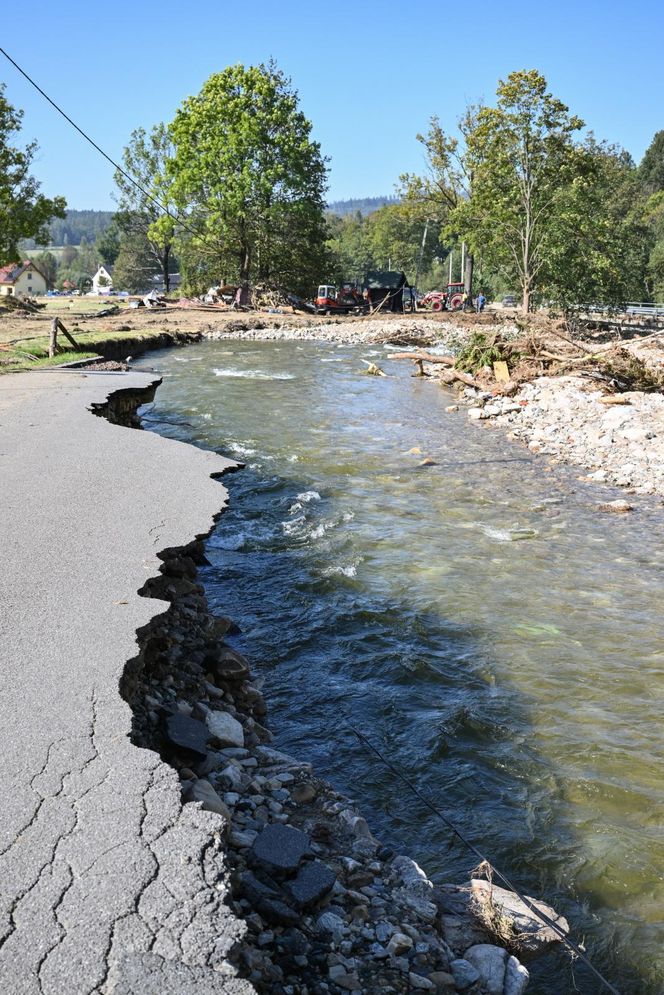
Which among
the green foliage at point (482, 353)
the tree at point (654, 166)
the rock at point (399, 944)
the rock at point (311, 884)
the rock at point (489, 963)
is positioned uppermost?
the tree at point (654, 166)

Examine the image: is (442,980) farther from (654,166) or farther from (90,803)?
(654,166)

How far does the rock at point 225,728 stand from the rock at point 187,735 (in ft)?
0.74

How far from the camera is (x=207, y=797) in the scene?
11.8 feet

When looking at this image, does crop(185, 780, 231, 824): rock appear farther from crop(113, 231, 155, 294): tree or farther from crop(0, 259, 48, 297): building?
crop(0, 259, 48, 297): building

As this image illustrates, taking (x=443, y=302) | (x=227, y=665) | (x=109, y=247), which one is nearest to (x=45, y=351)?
(x=227, y=665)

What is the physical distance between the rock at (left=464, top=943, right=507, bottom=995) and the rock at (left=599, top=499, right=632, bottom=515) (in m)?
A: 7.66

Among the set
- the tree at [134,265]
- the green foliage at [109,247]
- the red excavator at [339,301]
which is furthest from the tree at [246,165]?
the green foliage at [109,247]

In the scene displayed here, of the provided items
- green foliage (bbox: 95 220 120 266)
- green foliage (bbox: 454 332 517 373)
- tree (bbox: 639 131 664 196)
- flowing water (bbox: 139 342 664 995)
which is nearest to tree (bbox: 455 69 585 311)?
green foliage (bbox: 454 332 517 373)

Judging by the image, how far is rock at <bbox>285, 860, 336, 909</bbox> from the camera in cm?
307

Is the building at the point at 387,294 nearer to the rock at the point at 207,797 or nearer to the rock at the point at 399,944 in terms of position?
the rock at the point at 207,797

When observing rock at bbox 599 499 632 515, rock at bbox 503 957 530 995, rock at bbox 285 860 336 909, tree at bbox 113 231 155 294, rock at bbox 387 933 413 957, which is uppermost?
tree at bbox 113 231 155 294

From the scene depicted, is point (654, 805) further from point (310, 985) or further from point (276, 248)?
point (276, 248)

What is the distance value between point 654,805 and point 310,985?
2532mm

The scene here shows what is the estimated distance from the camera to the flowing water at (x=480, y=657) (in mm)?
4133
